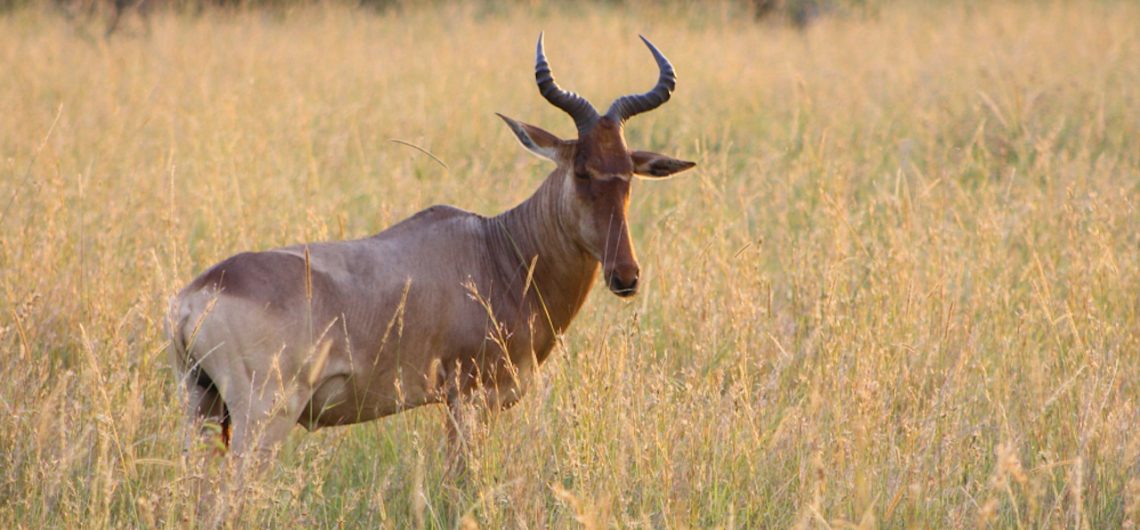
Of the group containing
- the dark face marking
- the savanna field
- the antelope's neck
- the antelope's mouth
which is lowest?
the savanna field

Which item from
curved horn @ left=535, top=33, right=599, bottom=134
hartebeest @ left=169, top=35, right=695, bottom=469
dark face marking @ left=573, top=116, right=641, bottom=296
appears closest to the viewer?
hartebeest @ left=169, top=35, right=695, bottom=469

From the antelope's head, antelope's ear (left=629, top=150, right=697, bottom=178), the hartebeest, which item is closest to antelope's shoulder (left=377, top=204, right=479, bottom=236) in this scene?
the hartebeest

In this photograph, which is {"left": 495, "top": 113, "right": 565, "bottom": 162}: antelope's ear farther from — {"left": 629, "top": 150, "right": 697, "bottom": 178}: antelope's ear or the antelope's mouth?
the antelope's mouth

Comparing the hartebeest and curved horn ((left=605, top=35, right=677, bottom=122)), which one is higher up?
curved horn ((left=605, top=35, right=677, bottom=122))

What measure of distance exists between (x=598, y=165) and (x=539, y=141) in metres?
0.28

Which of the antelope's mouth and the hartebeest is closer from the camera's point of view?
the hartebeest

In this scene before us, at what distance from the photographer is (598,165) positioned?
4746mm

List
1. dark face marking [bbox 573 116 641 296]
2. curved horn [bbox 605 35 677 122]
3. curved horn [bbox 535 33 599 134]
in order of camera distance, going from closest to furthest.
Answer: dark face marking [bbox 573 116 641 296]
curved horn [bbox 535 33 599 134]
curved horn [bbox 605 35 677 122]

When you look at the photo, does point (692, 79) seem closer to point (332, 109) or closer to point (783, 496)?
point (332, 109)

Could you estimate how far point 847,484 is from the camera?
3.97 m

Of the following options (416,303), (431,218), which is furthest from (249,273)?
(431,218)

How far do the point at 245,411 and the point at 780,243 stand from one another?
3.86 meters

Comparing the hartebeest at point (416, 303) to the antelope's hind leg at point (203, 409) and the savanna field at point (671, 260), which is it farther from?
the savanna field at point (671, 260)

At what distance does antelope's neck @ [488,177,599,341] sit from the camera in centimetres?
501
